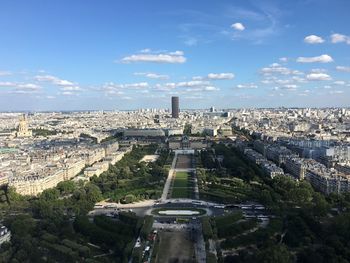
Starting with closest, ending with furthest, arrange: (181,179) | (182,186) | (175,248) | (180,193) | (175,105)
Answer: (175,248)
(180,193)
(182,186)
(181,179)
(175,105)

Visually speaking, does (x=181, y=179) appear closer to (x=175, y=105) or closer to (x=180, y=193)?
(x=180, y=193)

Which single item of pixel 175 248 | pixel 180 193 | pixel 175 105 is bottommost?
pixel 175 248

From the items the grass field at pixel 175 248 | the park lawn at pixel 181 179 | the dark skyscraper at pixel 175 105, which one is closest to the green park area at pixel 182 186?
the park lawn at pixel 181 179

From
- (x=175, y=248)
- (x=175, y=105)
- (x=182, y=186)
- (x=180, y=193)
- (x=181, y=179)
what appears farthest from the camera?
(x=175, y=105)

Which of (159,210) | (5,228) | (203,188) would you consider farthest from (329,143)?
(5,228)

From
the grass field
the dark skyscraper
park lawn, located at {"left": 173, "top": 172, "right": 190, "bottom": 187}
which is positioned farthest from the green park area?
the dark skyscraper

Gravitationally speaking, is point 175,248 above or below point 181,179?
below

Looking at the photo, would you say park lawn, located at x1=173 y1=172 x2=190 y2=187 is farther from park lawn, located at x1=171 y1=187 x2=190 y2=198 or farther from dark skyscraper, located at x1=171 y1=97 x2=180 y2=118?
dark skyscraper, located at x1=171 y1=97 x2=180 y2=118

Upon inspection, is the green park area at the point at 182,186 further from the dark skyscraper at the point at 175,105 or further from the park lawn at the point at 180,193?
the dark skyscraper at the point at 175,105

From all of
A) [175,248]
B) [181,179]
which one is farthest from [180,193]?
[175,248]
